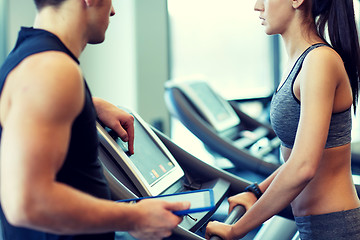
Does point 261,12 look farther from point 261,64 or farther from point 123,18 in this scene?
point 261,64

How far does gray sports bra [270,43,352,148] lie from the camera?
1.31 metres

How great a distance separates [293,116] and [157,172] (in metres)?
0.47

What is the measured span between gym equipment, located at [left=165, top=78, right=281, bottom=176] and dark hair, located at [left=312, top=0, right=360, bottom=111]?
1080 millimetres

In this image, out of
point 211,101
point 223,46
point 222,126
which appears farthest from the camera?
point 223,46

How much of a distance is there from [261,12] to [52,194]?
93 cm

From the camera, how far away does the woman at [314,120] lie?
1.19 m

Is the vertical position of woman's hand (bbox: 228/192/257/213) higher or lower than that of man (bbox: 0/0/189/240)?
lower

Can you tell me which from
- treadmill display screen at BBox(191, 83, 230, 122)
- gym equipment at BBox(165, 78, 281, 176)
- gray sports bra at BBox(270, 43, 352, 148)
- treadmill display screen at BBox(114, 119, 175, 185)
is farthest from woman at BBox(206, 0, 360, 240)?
treadmill display screen at BBox(191, 83, 230, 122)

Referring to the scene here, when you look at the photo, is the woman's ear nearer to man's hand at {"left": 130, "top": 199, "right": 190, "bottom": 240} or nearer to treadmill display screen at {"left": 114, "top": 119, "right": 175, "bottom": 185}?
treadmill display screen at {"left": 114, "top": 119, "right": 175, "bottom": 185}

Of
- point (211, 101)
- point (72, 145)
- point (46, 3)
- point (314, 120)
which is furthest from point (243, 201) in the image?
point (211, 101)

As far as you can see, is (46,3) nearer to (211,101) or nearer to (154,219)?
(154,219)

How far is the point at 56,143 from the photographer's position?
759 mm

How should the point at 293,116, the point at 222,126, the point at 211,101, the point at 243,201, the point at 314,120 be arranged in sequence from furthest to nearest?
the point at 211,101, the point at 222,126, the point at 243,201, the point at 293,116, the point at 314,120

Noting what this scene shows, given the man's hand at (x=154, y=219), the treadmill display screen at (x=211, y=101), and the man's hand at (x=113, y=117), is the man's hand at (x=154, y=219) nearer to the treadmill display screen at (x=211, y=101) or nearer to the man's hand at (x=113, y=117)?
the man's hand at (x=113, y=117)
